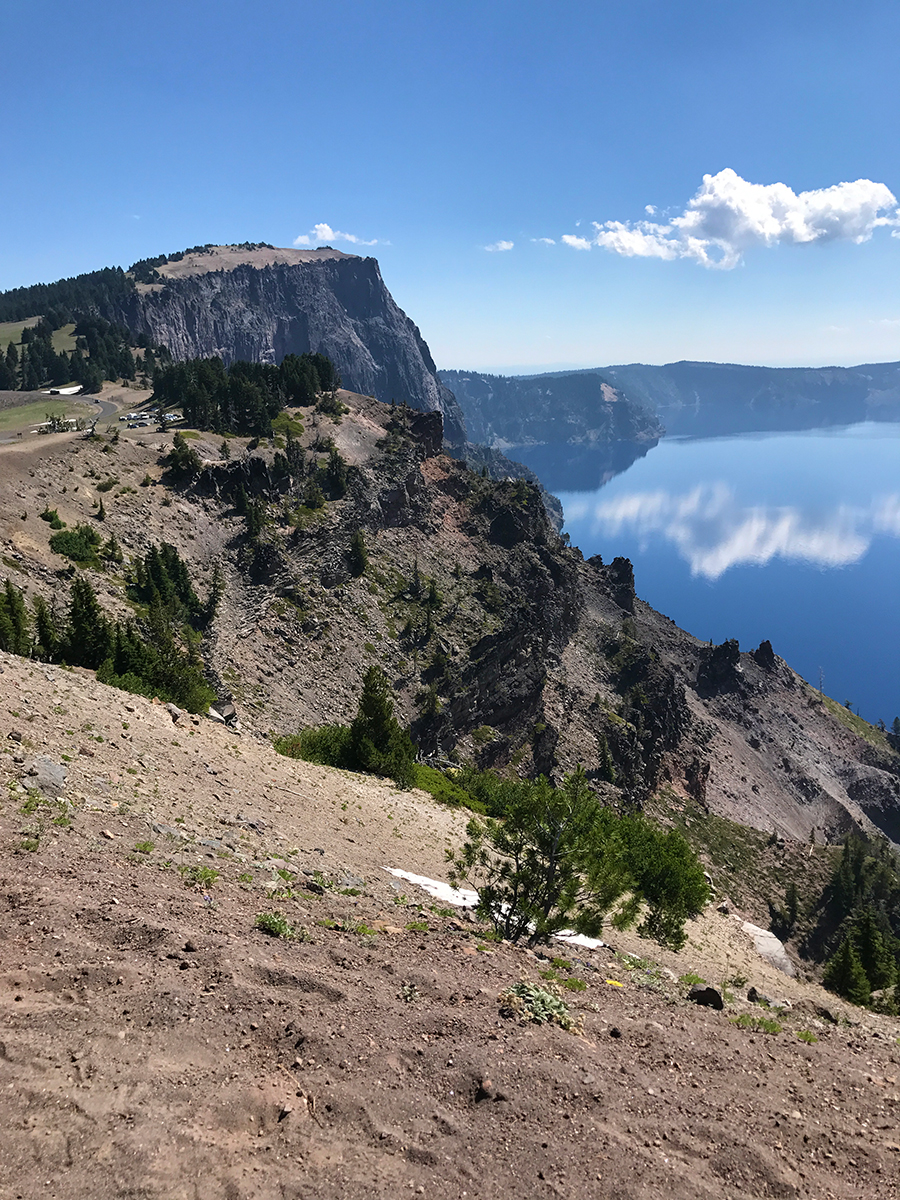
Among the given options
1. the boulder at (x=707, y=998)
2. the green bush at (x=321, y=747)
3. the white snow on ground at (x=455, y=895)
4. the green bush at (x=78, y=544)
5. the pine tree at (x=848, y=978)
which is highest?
the green bush at (x=78, y=544)

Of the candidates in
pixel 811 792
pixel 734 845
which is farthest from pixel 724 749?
pixel 734 845

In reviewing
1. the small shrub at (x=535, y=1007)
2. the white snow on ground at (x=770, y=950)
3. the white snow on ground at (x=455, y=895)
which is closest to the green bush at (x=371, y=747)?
the white snow on ground at (x=455, y=895)

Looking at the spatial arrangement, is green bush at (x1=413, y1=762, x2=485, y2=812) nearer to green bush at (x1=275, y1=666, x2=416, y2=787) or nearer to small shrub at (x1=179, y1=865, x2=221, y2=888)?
green bush at (x1=275, y1=666, x2=416, y2=787)

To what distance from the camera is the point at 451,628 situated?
360 ft

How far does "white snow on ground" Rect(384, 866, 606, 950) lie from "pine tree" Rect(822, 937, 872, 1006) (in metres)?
31.8

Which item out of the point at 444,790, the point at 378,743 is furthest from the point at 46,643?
the point at 444,790

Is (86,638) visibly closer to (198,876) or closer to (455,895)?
(198,876)

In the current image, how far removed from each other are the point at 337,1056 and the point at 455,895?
52.4ft

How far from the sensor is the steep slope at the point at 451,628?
84.4 m

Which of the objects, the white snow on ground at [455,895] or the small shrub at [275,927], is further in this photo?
the white snow on ground at [455,895]

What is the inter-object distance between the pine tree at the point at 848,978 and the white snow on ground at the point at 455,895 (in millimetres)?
31760

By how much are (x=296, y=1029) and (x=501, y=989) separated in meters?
6.47

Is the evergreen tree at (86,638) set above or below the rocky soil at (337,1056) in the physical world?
above

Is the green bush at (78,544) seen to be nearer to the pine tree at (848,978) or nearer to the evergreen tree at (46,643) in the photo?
the evergreen tree at (46,643)
